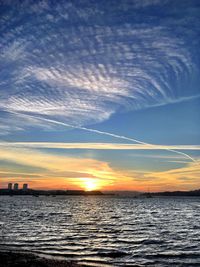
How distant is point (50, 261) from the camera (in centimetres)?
2992

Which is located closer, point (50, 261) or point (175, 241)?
point (50, 261)

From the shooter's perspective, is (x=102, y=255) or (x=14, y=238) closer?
(x=102, y=255)

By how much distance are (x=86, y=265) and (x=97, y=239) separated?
16.6m

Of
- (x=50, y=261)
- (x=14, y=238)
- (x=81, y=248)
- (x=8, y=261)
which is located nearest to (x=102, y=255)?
(x=81, y=248)

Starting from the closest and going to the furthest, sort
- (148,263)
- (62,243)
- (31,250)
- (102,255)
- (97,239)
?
(148,263), (102,255), (31,250), (62,243), (97,239)

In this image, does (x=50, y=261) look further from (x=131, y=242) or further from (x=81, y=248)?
(x=131, y=242)

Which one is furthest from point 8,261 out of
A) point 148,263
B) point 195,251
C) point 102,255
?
point 195,251

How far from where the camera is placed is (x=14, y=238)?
46.5 m

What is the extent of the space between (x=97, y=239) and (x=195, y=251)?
13713 mm

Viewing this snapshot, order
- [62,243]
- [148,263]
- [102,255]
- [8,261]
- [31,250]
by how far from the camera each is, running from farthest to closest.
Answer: [62,243], [31,250], [102,255], [148,263], [8,261]

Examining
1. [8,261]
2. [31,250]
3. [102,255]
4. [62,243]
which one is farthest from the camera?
[62,243]

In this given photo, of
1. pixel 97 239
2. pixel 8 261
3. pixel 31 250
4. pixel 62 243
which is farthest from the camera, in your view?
pixel 97 239

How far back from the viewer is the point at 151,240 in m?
46.9

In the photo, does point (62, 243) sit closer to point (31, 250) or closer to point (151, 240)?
point (31, 250)
